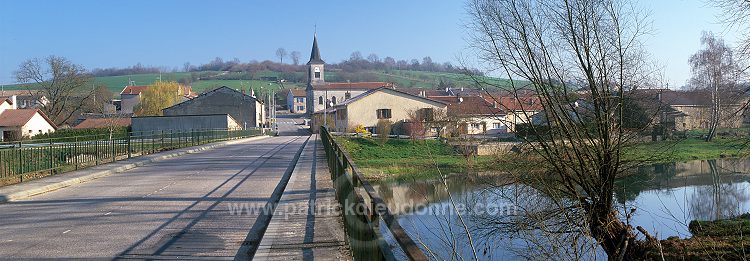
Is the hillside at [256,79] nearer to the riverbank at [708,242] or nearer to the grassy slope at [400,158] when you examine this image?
the grassy slope at [400,158]

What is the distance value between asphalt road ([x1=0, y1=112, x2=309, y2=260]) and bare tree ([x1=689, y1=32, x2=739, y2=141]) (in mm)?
10808

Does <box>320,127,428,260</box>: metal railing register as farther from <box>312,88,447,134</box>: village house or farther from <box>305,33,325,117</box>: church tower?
<box>305,33,325,117</box>: church tower

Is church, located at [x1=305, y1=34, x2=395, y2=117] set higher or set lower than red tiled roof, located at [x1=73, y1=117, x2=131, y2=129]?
higher

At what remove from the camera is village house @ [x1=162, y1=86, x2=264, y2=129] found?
269ft

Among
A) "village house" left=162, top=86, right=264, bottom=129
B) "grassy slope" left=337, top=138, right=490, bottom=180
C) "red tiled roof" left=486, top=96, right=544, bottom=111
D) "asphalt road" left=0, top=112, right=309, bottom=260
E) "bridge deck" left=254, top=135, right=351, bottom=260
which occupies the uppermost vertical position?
"village house" left=162, top=86, right=264, bottom=129

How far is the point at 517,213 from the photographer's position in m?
12.6

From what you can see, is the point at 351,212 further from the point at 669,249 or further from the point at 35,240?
the point at 669,249

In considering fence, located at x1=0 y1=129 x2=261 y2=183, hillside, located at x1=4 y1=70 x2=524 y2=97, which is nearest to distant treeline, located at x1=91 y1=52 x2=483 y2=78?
hillside, located at x1=4 y1=70 x2=524 y2=97

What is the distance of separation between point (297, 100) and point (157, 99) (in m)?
51.8

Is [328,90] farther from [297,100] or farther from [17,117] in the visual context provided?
[17,117]

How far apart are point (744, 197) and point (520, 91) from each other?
38.8ft

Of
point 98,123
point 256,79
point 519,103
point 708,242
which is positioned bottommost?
point 708,242

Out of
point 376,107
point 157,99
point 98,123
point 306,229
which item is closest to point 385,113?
point 376,107

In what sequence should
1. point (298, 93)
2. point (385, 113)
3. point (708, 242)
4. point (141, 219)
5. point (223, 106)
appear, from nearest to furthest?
point (141, 219) < point (708, 242) < point (385, 113) < point (223, 106) < point (298, 93)
